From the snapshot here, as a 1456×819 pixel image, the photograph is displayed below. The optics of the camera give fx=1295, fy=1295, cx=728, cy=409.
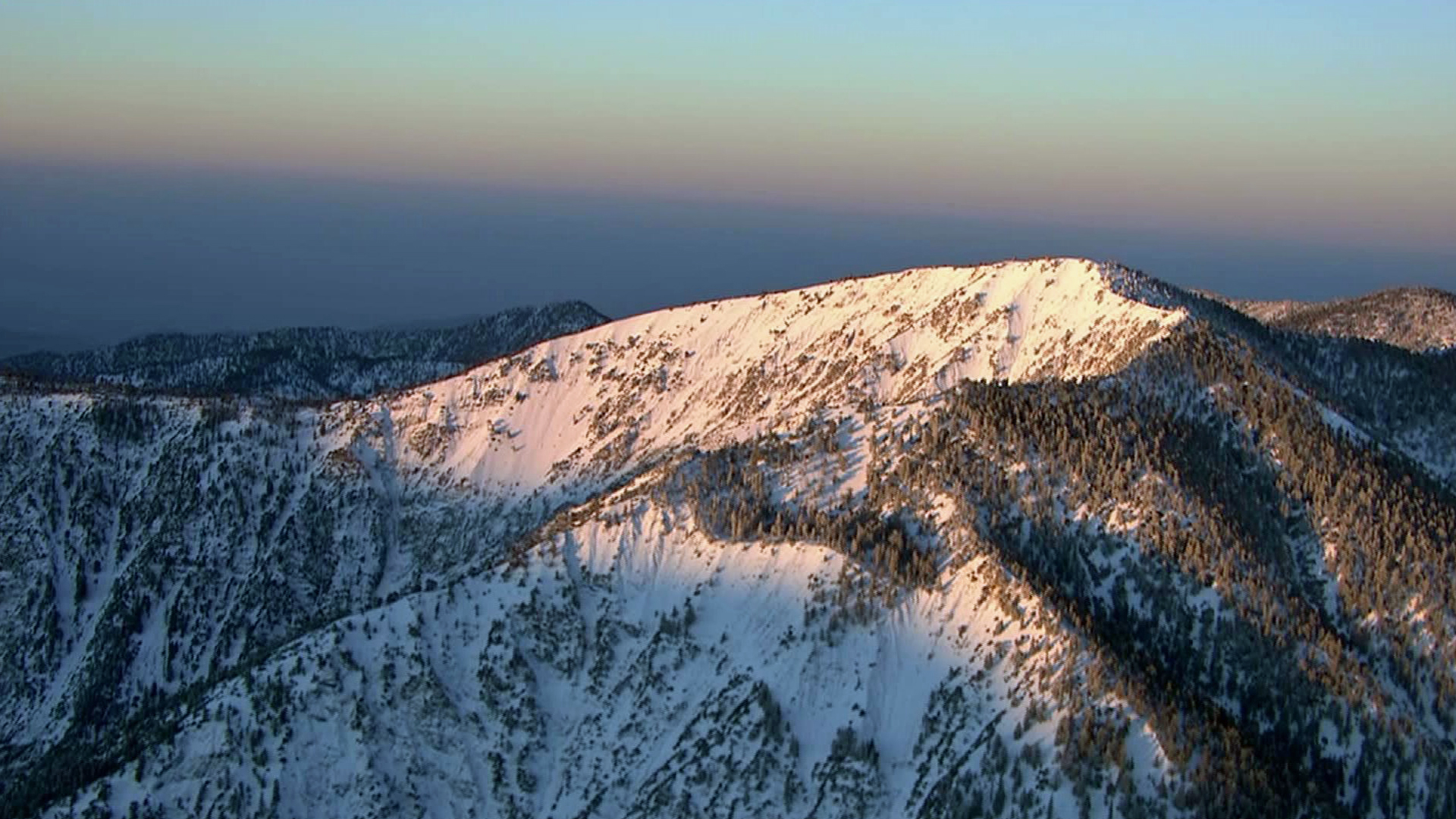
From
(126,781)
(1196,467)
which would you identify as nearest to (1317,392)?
(1196,467)

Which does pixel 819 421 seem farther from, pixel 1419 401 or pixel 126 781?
pixel 1419 401

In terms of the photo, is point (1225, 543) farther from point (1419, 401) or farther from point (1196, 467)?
point (1419, 401)

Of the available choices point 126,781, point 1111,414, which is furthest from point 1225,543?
point 126,781

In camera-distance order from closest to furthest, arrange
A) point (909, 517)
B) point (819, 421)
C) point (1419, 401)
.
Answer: point (909, 517) → point (819, 421) → point (1419, 401)

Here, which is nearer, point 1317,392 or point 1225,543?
point 1225,543

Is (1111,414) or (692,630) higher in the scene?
A: (1111,414)

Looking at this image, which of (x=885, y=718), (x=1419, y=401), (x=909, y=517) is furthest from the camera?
(x=1419, y=401)

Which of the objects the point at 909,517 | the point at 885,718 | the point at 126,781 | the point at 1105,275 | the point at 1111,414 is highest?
the point at 1105,275

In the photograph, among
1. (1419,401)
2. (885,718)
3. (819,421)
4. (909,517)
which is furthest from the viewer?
(1419,401)

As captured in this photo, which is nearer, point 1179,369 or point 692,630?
point 692,630
